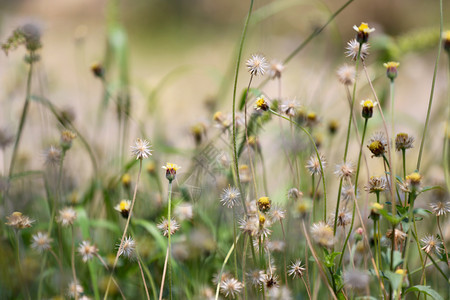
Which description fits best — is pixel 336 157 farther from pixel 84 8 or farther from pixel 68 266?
pixel 84 8

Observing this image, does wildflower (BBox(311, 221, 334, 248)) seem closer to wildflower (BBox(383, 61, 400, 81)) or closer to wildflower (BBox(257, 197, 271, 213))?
wildflower (BBox(257, 197, 271, 213))

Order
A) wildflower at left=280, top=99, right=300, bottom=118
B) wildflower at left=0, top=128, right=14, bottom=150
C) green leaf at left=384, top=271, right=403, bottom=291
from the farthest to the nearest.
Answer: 1. wildflower at left=0, top=128, right=14, bottom=150
2. wildflower at left=280, top=99, right=300, bottom=118
3. green leaf at left=384, top=271, right=403, bottom=291

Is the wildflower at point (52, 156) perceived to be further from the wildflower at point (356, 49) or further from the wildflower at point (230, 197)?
the wildflower at point (356, 49)

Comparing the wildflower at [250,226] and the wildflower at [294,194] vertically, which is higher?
the wildflower at [294,194]

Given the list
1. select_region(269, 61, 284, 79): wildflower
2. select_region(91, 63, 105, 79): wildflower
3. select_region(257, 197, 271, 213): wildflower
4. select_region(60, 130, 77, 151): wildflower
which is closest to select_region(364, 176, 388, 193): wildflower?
select_region(257, 197, 271, 213): wildflower

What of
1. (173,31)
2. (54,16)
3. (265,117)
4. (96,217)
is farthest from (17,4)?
(265,117)

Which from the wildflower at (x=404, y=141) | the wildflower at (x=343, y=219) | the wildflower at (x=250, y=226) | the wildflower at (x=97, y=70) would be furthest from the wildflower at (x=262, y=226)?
the wildflower at (x=97, y=70)

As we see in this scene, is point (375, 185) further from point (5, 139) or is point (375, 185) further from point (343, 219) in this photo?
point (5, 139)

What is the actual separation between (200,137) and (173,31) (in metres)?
3.99

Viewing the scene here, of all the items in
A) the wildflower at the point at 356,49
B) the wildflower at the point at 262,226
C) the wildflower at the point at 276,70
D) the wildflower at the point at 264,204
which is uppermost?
the wildflower at the point at 356,49

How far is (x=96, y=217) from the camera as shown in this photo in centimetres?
153

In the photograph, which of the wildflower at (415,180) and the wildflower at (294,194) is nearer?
the wildflower at (415,180)

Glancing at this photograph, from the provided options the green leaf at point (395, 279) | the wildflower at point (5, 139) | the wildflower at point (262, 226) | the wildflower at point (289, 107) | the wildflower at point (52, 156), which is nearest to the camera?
the green leaf at point (395, 279)

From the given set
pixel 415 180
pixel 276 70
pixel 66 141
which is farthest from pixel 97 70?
pixel 415 180
